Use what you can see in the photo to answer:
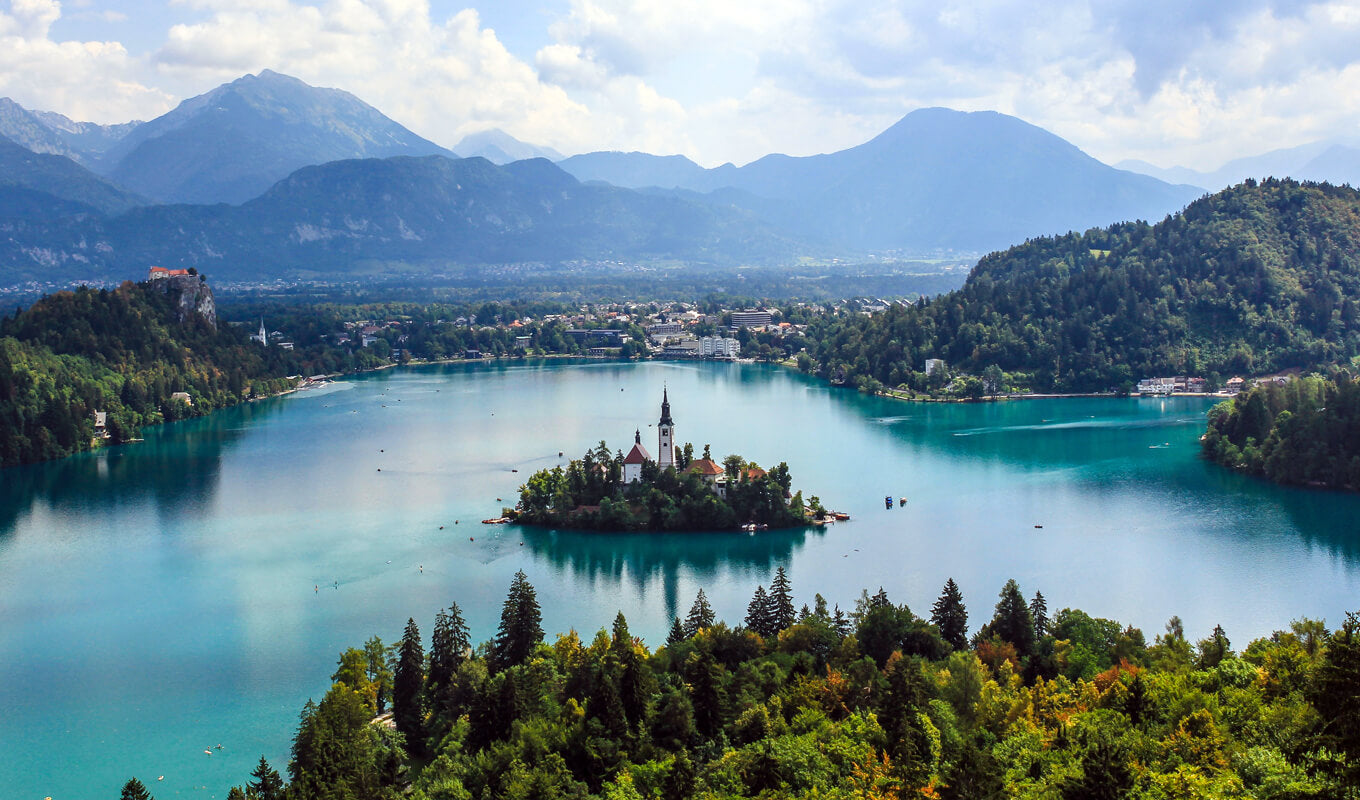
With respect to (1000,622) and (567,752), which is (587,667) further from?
(1000,622)

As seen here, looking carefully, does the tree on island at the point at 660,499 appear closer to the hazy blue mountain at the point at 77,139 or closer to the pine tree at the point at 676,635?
the pine tree at the point at 676,635

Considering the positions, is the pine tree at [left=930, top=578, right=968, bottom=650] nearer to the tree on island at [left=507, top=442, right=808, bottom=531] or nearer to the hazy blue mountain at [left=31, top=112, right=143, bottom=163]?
the tree on island at [left=507, top=442, right=808, bottom=531]

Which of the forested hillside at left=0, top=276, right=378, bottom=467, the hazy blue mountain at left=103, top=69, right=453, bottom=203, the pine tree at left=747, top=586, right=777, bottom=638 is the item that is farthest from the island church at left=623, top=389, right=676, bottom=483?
the hazy blue mountain at left=103, top=69, right=453, bottom=203

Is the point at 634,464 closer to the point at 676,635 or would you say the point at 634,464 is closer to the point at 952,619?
the point at 676,635

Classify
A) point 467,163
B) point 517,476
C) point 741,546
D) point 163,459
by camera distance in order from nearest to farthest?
point 741,546 → point 517,476 → point 163,459 → point 467,163

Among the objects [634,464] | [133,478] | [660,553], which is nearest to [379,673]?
[660,553]

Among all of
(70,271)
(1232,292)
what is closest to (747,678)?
(1232,292)
